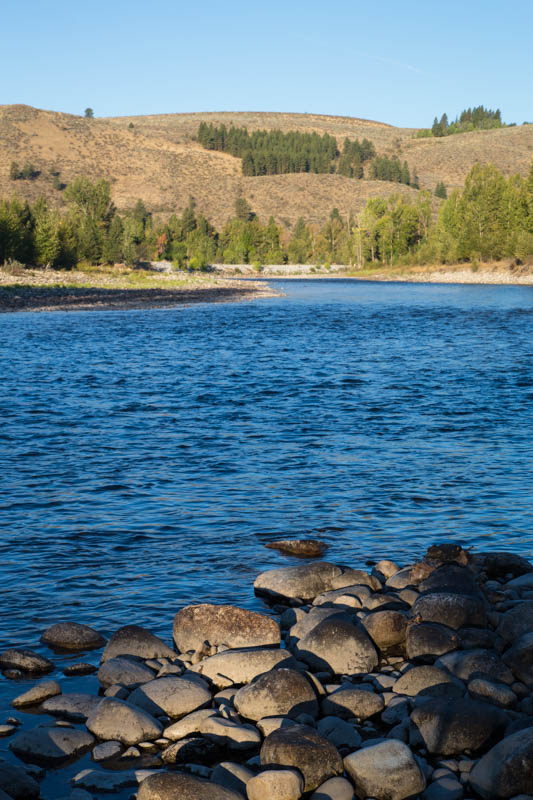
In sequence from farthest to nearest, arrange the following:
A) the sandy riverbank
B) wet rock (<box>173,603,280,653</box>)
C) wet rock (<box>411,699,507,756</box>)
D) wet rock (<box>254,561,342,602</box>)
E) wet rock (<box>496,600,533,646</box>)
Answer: the sandy riverbank → wet rock (<box>254,561,342,602</box>) → wet rock (<box>173,603,280,653</box>) → wet rock (<box>496,600,533,646</box>) → wet rock (<box>411,699,507,756</box>)

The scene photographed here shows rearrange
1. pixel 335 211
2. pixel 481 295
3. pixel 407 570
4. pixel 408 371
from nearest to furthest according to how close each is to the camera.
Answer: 1. pixel 407 570
2. pixel 408 371
3. pixel 481 295
4. pixel 335 211

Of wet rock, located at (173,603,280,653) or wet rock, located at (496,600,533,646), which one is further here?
wet rock, located at (173,603,280,653)

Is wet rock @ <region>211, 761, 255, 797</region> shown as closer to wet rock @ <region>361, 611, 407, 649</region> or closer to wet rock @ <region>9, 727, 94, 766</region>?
wet rock @ <region>9, 727, 94, 766</region>

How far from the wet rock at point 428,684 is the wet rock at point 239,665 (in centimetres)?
99

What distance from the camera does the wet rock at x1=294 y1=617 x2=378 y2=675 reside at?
7.17m

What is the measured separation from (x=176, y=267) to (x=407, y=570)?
11622cm

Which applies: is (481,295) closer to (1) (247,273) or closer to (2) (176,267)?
(2) (176,267)

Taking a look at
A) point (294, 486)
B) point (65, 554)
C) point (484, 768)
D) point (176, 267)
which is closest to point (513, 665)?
point (484, 768)

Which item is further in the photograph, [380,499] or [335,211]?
[335,211]

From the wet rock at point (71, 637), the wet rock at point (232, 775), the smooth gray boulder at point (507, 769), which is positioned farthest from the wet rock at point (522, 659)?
the wet rock at point (71, 637)

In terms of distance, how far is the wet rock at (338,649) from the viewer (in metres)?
7.17

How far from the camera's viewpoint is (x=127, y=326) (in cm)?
4494

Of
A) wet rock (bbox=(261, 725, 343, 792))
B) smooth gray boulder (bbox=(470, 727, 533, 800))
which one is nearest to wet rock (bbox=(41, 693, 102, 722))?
wet rock (bbox=(261, 725, 343, 792))

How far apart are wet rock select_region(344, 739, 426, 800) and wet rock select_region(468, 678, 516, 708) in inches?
46.5
